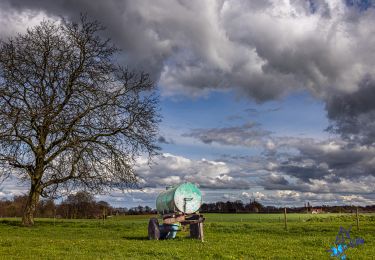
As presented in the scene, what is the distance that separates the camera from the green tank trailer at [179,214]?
2173 centimetres

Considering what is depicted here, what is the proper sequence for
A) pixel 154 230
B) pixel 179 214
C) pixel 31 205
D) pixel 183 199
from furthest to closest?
pixel 31 205 → pixel 183 199 → pixel 179 214 → pixel 154 230

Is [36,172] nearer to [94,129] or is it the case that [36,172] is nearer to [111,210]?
[94,129]

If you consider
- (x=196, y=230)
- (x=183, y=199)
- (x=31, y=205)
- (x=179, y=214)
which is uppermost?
(x=183, y=199)

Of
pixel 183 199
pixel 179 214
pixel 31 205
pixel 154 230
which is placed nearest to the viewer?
pixel 154 230

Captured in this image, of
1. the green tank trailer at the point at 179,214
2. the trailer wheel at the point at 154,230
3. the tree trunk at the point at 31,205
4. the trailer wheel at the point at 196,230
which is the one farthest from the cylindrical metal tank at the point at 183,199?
the tree trunk at the point at 31,205

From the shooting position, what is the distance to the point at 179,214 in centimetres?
2209

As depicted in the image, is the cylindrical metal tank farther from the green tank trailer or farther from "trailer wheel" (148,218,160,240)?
"trailer wheel" (148,218,160,240)

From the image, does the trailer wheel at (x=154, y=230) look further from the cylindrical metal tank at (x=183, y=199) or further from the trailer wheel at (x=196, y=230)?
the trailer wheel at (x=196, y=230)

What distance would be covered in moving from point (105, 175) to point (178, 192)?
12.7m

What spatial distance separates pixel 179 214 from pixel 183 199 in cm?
90

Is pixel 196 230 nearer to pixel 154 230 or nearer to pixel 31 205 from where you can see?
pixel 154 230

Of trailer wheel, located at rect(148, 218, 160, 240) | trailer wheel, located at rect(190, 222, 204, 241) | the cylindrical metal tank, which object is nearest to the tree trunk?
the cylindrical metal tank

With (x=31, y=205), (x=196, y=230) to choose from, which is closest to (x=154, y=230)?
(x=196, y=230)

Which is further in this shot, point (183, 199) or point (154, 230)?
point (183, 199)
